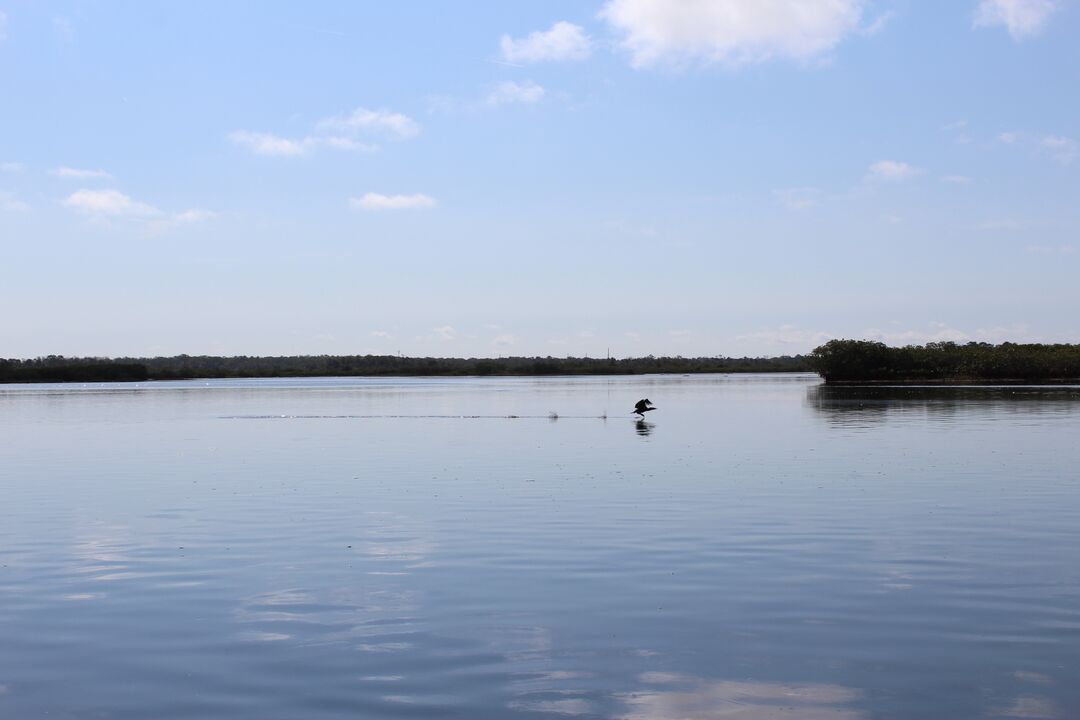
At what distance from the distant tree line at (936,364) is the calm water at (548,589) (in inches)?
6001

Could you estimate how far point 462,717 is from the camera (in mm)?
11656

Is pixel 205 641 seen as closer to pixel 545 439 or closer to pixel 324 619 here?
pixel 324 619

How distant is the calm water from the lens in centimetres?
1252

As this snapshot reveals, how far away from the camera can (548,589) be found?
59.8 feet

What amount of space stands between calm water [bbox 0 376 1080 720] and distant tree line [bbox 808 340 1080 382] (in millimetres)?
152419

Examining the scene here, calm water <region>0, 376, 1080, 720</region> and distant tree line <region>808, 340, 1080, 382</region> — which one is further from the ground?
distant tree line <region>808, 340, 1080, 382</region>

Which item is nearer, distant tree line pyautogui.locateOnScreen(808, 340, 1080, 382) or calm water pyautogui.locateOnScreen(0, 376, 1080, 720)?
calm water pyautogui.locateOnScreen(0, 376, 1080, 720)

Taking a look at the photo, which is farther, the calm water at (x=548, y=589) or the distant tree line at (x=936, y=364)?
the distant tree line at (x=936, y=364)

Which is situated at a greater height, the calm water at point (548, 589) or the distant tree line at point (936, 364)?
the distant tree line at point (936, 364)

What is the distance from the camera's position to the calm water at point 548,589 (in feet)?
41.1

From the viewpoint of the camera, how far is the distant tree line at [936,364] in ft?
604

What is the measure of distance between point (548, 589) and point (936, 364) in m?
189

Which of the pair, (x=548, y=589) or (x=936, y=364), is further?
(x=936, y=364)

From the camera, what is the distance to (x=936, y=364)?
194 m
